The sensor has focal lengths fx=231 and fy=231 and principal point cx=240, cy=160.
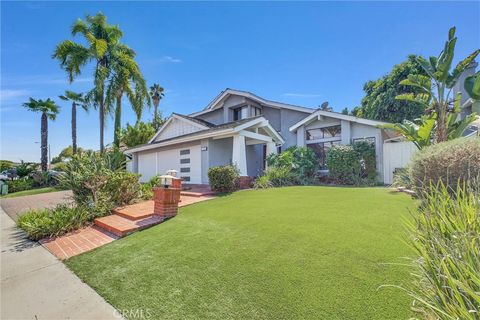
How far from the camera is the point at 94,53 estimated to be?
698 inches

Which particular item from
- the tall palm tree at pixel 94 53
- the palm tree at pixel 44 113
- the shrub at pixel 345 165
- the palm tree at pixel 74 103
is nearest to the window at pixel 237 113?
the shrub at pixel 345 165

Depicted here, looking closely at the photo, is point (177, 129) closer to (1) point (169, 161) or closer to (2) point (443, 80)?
(1) point (169, 161)

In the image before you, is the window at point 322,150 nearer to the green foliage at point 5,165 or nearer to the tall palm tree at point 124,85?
the tall palm tree at point 124,85

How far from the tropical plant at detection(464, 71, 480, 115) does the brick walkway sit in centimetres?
1178

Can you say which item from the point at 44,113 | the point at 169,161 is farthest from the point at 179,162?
the point at 44,113

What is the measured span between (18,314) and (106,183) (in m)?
6.14

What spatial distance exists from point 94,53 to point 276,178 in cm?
1678

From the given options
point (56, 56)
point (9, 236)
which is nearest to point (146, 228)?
point (9, 236)

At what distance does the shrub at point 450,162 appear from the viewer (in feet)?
16.3

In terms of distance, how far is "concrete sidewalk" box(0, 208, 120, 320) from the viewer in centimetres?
343

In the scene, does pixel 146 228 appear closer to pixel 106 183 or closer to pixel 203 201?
pixel 203 201

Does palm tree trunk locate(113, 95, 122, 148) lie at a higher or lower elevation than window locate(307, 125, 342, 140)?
higher

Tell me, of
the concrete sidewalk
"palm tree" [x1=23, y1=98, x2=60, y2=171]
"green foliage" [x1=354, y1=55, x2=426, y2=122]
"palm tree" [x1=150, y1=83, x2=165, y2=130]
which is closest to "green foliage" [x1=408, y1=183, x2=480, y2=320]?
the concrete sidewalk

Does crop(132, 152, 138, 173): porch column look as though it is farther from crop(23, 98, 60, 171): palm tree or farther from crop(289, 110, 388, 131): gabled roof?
crop(289, 110, 388, 131): gabled roof
